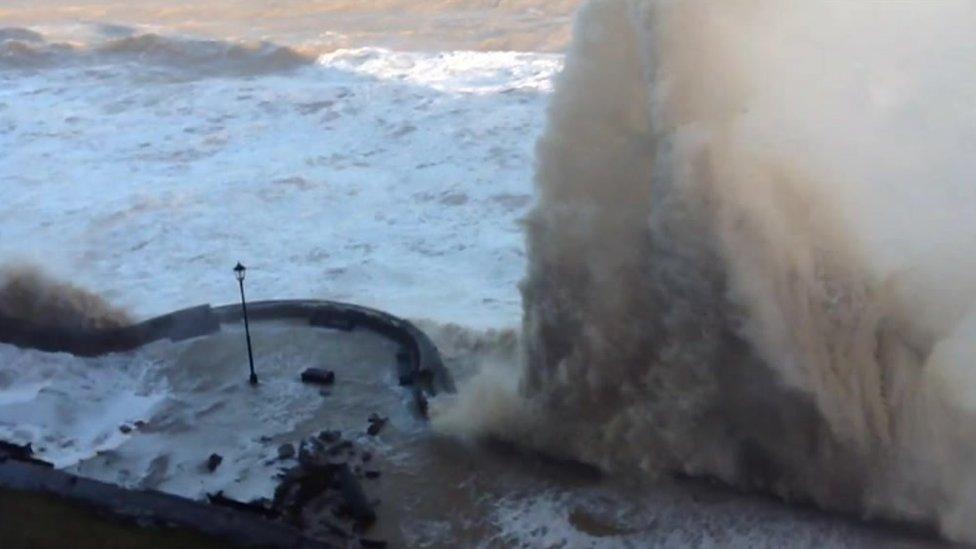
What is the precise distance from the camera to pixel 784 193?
44.2 feet

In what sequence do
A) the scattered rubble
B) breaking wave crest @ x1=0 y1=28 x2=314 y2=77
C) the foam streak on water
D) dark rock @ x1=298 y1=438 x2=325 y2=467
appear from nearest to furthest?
the scattered rubble → dark rock @ x1=298 y1=438 x2=325 y2=467 → the foam streak on water → breaking wave crest @ x1=0 y1=28 x2=314 y2=77

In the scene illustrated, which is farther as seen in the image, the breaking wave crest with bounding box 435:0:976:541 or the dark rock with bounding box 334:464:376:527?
the breaking wave crest with bounding box 435:0:976:541

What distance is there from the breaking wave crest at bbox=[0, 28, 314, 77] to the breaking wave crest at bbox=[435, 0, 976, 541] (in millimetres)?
25663

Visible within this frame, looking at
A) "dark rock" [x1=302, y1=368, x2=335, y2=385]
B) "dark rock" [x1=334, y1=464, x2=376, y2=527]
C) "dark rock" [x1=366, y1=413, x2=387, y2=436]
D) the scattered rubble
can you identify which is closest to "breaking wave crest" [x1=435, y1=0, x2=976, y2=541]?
"dark rock" [x1=366, y1=413, x2=387, y2=436]

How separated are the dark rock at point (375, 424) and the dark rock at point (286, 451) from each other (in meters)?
0.82

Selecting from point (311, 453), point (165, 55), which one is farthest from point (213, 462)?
point (165, 55)

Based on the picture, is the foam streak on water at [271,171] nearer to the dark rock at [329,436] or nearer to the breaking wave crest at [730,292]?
the breaking wave crest at [730,292]

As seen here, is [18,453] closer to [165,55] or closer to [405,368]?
[405,368]

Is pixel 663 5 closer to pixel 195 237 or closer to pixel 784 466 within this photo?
pixel 784 466

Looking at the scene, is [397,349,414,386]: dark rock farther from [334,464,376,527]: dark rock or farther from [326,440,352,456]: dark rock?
[334,464,376,527]: dark rock

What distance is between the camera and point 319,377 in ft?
47.1

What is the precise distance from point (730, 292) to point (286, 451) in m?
4.73

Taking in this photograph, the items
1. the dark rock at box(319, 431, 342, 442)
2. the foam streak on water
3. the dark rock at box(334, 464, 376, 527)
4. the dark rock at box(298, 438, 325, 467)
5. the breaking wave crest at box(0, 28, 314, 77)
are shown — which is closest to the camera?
the dark rock at box(334, 464, 376, 527)

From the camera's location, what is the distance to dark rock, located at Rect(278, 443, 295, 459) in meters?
12.9
